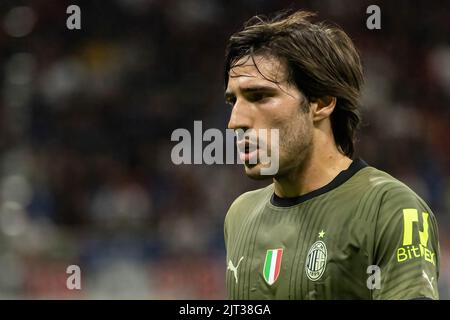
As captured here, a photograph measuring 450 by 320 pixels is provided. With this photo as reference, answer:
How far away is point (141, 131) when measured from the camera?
930 cm

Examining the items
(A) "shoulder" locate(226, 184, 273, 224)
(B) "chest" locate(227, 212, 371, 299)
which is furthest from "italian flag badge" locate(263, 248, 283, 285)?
(A) "shoulder" locate(226, 184, 273, 224)

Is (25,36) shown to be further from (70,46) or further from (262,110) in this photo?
(262,110)

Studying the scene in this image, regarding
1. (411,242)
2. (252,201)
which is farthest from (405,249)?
(252,201)

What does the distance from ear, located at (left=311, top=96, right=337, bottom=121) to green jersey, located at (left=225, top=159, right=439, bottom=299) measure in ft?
0.71

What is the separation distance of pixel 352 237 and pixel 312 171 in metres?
0.39

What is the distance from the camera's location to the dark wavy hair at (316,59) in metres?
3.09

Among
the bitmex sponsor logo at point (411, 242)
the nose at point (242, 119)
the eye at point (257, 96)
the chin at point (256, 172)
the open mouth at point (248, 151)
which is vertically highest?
the eye at point (257, 96)

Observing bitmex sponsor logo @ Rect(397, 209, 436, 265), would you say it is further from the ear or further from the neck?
the ear

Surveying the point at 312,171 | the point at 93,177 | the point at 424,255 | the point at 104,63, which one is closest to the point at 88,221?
the point at 93,177

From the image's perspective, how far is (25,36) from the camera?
9.95 meters

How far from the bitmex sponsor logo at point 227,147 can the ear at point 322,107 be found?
181 millimetres

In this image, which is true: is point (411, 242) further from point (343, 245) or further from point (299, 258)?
point (299, 258)

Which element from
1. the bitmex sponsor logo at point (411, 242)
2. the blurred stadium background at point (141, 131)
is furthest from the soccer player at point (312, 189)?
the blurred stadium background at point (141, 131)

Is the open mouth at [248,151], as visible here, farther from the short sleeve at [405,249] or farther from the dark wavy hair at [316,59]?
the short sleeve at [405,249]
